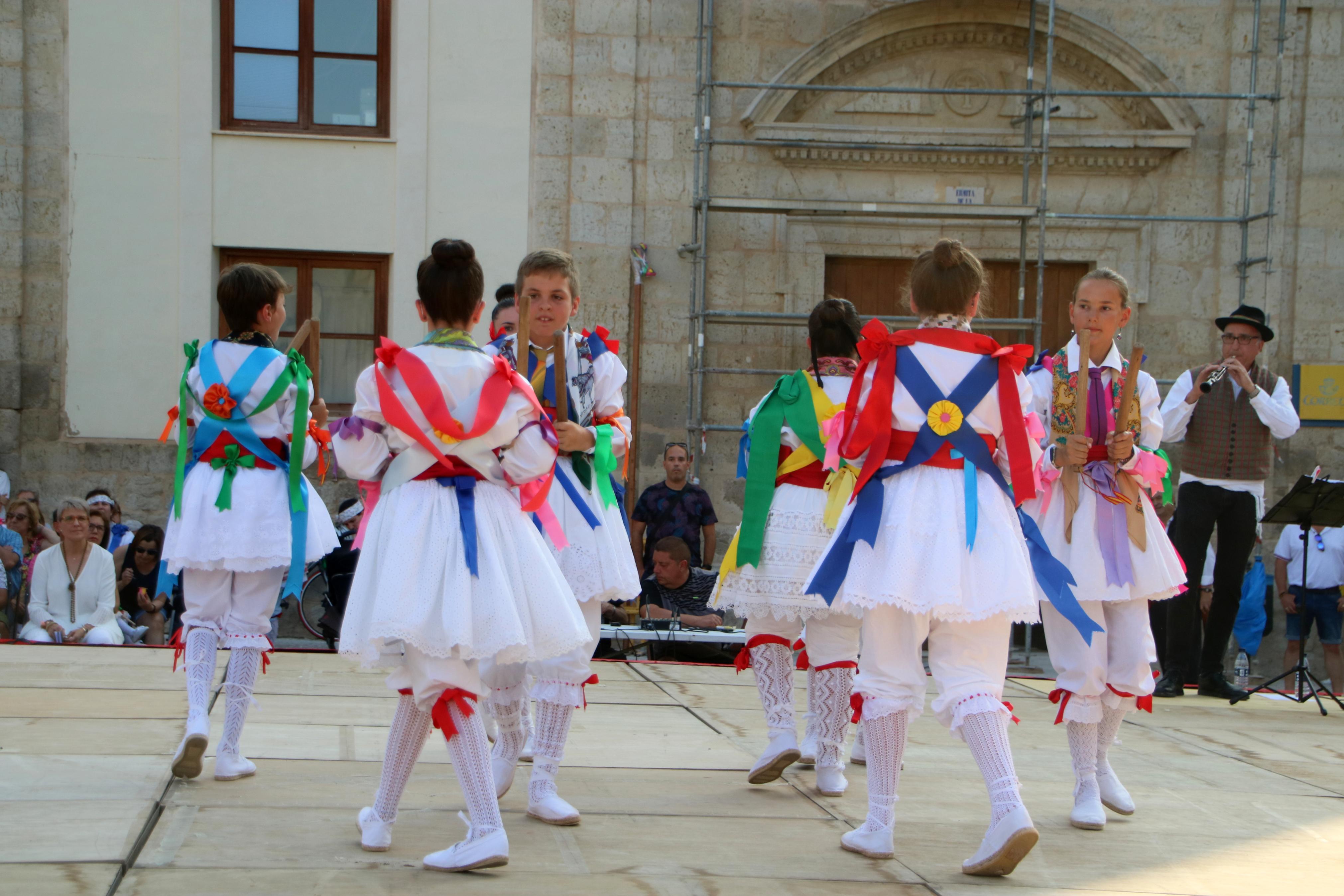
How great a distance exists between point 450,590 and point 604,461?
1.08m

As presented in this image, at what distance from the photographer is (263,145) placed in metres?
10.9

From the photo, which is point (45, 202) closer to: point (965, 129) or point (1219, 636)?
point (965, 129)

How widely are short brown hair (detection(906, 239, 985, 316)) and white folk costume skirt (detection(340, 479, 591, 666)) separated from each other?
1.32 meters

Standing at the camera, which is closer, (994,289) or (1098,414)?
(1098,414)

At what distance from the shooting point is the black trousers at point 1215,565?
292 inches

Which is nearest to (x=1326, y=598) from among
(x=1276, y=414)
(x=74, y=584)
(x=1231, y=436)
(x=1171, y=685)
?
(x=1171, y=685)

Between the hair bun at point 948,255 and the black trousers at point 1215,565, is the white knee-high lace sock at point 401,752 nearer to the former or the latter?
the hair bun at point 948,255

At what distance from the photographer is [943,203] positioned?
11.2m

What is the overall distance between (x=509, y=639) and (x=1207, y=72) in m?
10.1

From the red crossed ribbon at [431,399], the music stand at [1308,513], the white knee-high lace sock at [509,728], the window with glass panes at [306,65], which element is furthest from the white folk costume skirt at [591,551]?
the window with glass panes at [306,65]

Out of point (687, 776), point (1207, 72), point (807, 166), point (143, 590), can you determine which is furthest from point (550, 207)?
point (687, 776)

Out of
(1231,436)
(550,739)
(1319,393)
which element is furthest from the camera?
(1319,393)

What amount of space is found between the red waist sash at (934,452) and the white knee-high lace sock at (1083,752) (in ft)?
3.81

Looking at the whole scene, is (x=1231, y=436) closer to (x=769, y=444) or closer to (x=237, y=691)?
(x=769, y=444)
